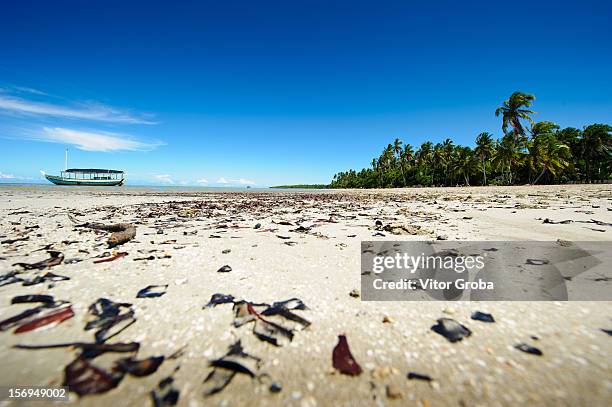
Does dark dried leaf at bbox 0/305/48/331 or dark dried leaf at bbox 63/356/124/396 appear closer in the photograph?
dark dried leaf at bbox 63/356/124/396

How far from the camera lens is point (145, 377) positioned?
1361 millimetres

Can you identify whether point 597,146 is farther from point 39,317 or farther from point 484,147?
point 39,317

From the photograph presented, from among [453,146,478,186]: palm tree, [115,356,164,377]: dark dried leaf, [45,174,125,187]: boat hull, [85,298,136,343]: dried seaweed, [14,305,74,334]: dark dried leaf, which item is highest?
[453,146,478,186]: palm tree

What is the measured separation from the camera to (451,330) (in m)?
1.81

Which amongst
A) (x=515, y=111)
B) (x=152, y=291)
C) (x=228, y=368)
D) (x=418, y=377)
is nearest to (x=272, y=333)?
(x=228, y=368)

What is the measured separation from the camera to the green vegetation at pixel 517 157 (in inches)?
1657

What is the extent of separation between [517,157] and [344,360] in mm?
57798

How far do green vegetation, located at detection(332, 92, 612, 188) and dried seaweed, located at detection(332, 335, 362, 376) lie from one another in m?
51.9

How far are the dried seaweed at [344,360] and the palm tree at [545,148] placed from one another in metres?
55.3

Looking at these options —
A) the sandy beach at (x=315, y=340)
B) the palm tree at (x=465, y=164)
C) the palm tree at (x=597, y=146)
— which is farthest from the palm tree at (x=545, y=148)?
the sandy beach at (x=315, y=340)

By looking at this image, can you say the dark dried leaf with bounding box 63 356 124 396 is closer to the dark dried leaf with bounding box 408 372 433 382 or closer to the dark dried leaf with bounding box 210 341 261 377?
the dark dried leaf with bounding box 210 341 261 377

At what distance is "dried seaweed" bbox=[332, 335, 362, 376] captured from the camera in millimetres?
1430

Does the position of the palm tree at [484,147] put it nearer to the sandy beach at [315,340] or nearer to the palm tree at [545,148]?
the palm tree at [545,148]

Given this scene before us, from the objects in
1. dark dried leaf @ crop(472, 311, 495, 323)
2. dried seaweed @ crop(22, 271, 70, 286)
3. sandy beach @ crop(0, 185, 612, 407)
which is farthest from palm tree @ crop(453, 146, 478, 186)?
dried seaweed @ crop(22, 271, 70, 286)
